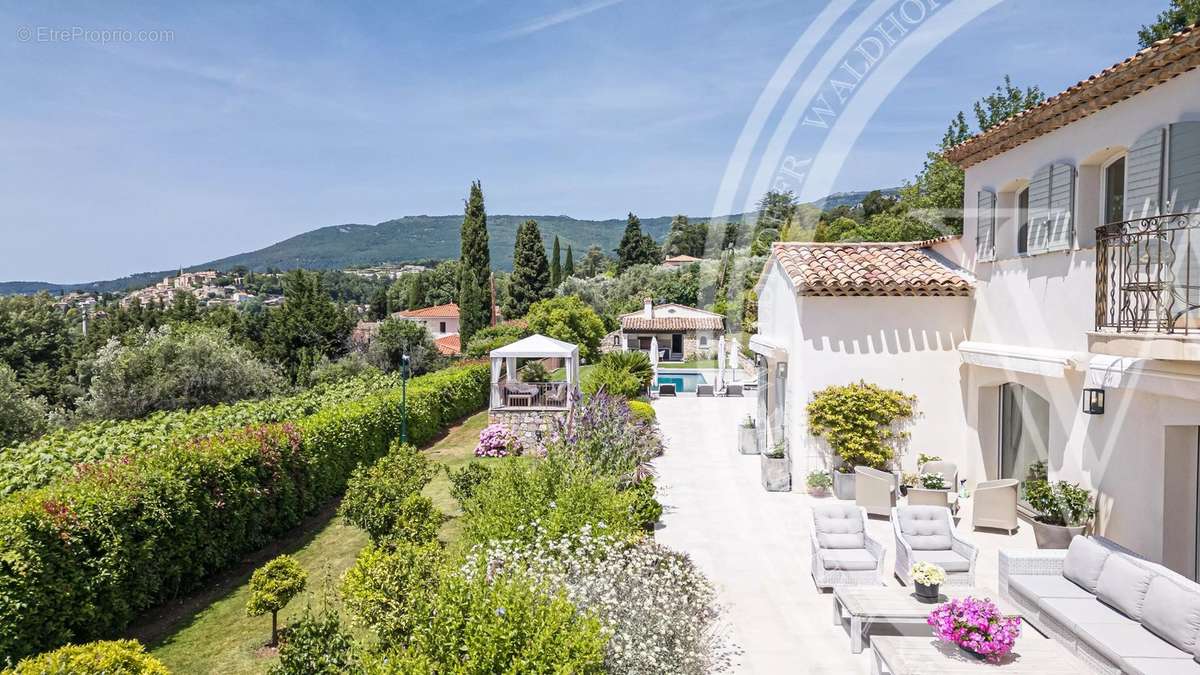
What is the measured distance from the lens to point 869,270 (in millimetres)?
14484

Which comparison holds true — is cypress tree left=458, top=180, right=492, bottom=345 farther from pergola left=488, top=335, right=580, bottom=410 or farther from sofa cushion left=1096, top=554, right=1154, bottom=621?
sofa cushion left=1096, top=554, right=1154, bottom=621

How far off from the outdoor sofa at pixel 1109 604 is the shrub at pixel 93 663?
322 inches

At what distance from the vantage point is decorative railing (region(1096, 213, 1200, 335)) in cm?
738

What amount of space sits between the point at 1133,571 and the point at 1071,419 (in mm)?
3974

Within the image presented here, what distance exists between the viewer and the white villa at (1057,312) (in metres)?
7.80

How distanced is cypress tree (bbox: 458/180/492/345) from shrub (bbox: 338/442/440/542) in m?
38.0

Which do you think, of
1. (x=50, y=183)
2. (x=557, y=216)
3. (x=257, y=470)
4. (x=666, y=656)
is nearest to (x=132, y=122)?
(x=50, y=183)

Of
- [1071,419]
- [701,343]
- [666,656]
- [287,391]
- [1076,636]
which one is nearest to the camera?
[666,656]

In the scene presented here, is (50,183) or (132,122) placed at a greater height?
(132,122)

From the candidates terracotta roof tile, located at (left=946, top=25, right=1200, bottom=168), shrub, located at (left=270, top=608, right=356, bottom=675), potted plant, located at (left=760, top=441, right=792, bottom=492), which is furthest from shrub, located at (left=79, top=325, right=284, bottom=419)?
terracotta roof tile, located at (left=946, top=25, right=1200, bottom=168)

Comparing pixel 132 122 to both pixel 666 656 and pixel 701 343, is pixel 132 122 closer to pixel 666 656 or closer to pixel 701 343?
pixel 666 656

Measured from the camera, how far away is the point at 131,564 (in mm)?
9133

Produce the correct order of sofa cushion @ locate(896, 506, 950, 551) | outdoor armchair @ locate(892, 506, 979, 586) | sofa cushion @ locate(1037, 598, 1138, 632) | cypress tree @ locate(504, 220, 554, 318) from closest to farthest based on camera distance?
sofa cushion @ locate(1037, 598, 1138, 632) → outdoor armchair @ locate(892, 506, 979, 586) → sofa cushion @ locate(896, 506, 950, 551) → cypress tree @ locate(504, 220, 554, 318)

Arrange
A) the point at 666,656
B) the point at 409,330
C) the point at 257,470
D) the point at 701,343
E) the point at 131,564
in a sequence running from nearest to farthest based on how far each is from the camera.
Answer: the point at 666,656 < the point at 131,564 < the point at 257,470 < the point at 409,330 < the point at 701,343
